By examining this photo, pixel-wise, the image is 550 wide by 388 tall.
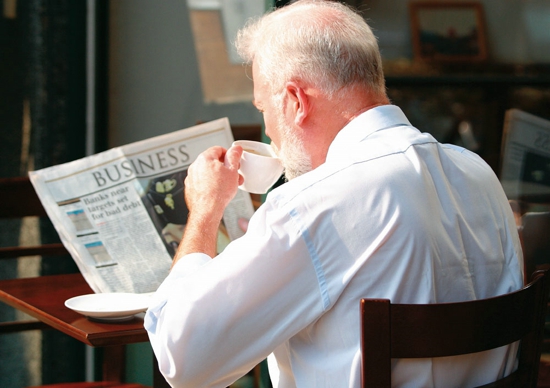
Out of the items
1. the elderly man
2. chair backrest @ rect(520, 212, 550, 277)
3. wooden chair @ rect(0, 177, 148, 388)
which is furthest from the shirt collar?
wooden chair @ rect(0, 177, 148, 388)

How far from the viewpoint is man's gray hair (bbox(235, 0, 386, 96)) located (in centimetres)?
130

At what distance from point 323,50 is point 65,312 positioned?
0.84 metres

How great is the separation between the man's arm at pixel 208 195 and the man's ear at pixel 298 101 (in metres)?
0.25

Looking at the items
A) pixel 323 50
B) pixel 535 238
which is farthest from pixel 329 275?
pixel 535 238

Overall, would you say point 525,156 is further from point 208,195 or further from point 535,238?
point 208,195

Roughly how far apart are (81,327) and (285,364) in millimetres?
467

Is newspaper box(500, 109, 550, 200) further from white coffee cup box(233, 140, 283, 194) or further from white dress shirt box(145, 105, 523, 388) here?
white dress shirt box(145, 105, 523, 388)

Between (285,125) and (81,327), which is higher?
(285,125)

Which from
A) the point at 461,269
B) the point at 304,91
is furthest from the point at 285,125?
the point at 461,269

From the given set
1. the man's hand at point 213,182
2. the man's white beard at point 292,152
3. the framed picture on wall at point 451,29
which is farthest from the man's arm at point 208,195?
the framed picture on wall at point 451,29

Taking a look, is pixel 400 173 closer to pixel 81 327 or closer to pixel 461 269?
pixel 461 269

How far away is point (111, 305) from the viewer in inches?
60.9

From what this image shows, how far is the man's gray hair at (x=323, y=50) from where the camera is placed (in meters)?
1.30

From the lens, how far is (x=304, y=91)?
134 centimetres
